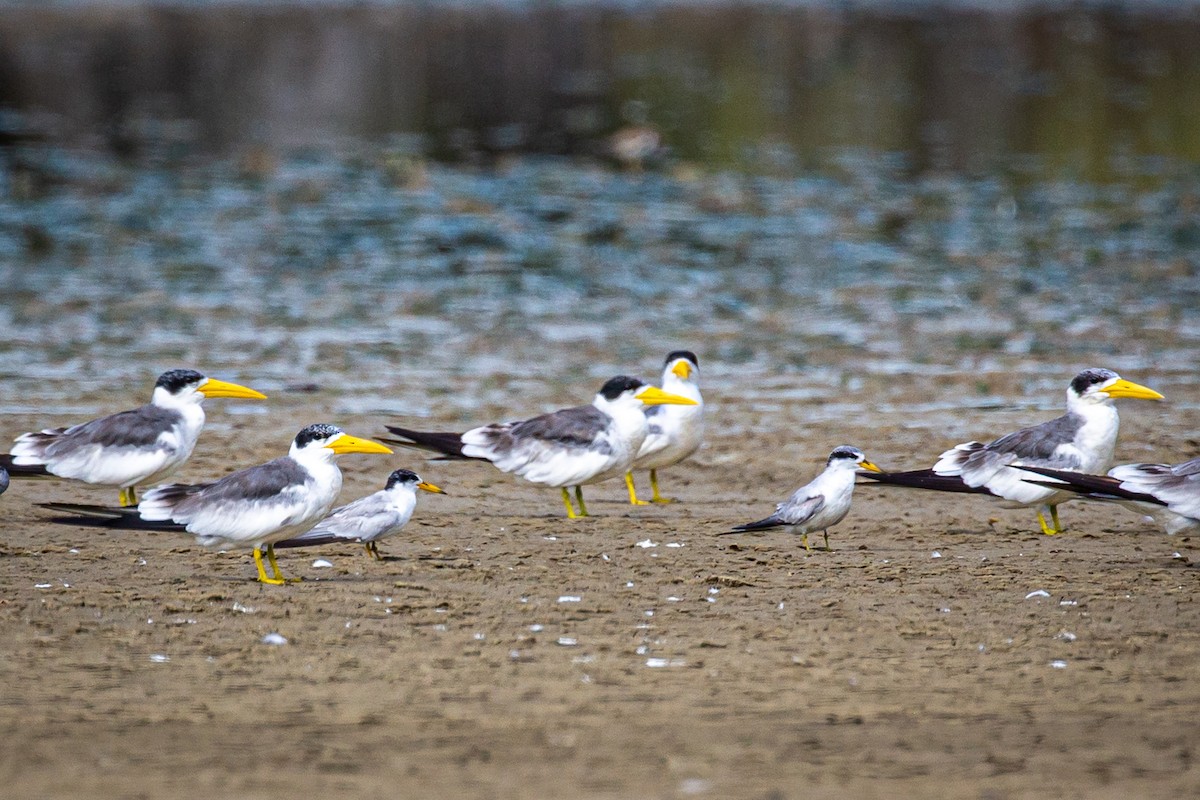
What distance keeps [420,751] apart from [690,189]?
1624cm

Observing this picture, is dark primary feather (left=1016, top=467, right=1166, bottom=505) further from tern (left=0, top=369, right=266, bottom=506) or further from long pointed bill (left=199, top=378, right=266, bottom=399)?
tern (left=0, top=369, right=266, bottom=506)

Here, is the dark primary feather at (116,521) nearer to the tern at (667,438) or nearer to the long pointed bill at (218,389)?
the long pointed bill at (218,389)

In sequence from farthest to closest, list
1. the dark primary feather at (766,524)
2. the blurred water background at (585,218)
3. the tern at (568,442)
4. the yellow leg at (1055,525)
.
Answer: the blurred water background at (585,218)
the tern at (568,442)
the yellow leg at (1055,525)
the dark primary feather at (766,524)

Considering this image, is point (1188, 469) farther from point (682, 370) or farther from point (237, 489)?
point (237, 489)

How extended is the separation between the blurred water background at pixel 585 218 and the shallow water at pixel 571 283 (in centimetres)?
5

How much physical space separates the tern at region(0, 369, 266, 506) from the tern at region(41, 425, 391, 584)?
930 mm

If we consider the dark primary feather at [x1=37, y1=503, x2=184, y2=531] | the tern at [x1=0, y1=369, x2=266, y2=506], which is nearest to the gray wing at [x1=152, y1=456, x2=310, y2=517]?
the dark primary feather at [x1=37, y1=503, x2=184, y2=531]

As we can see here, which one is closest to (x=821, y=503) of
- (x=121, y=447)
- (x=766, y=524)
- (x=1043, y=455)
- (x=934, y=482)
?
(x=766, y=524)

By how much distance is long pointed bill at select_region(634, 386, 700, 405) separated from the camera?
9234 millimetres

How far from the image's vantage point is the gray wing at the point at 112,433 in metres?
8.39

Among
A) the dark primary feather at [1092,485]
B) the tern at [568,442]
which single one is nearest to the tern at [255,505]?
the tern at [568,442]

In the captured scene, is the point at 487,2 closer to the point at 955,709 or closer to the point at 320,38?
the point at 320,38

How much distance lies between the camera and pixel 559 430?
884 centimetres

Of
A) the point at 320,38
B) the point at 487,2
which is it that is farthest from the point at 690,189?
the point at 487,2
